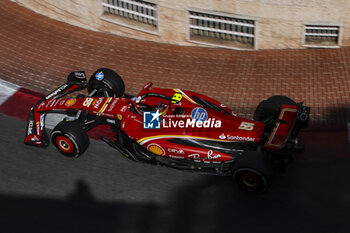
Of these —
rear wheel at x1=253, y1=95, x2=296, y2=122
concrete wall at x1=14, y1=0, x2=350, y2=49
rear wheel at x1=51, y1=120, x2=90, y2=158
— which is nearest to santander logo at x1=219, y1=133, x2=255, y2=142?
rear wheel at x1=253, y1=95, x2=296, y2=122

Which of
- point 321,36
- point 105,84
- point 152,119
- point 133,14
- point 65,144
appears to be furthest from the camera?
point 133,14

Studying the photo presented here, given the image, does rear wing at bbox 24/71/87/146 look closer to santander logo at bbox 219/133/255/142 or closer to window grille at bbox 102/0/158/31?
santander logo at bbox 219/133/255/142

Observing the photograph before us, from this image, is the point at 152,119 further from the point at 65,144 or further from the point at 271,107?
the point at 271,107

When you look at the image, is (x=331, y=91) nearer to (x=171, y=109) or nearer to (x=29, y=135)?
(x=171, y=109)

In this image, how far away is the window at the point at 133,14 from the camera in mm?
11906

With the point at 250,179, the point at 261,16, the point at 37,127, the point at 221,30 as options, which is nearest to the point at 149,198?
the point at 250,179

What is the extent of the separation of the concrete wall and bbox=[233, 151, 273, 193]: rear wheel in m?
4.89

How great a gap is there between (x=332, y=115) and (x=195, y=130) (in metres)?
3.36

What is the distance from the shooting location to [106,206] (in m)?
7.66

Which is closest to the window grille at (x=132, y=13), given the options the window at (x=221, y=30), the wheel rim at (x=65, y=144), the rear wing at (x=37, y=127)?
the window at (x=221, y=30)

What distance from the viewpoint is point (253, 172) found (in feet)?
23.5

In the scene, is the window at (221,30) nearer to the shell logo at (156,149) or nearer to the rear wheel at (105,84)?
the rear wheel at (105,84)

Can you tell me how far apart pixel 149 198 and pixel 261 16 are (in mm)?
5643

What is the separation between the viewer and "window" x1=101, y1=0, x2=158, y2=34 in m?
11.9
